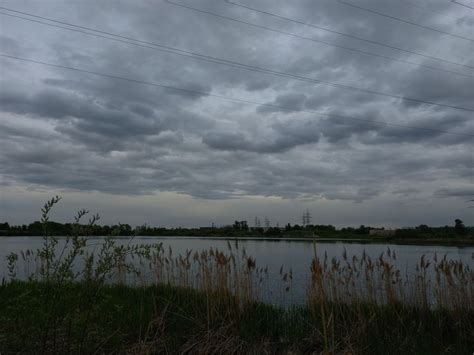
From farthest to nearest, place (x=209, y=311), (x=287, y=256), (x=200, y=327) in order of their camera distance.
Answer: (x=287, y=256)
(x=209, y=311)
(x=200, y=327)

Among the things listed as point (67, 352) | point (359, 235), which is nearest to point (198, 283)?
point (67, 352)

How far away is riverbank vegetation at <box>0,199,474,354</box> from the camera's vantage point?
11.6ft

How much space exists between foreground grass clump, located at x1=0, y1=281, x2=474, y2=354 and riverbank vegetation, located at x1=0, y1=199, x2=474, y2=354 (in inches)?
0.7

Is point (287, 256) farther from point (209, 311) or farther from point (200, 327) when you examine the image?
point (200, 327)

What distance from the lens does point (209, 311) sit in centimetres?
798

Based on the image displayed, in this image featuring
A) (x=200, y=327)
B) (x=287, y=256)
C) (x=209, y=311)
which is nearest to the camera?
(x=200, y=327)

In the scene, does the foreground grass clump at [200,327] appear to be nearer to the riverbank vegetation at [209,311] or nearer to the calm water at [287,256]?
the riverbank vegetation at [209,311]

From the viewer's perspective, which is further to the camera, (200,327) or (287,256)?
(287,256)

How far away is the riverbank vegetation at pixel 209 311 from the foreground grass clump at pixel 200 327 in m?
0.02

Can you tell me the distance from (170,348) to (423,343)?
3935 millimetres

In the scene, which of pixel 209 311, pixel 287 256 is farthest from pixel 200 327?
pixel 287 256

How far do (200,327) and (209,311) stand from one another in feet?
4.01

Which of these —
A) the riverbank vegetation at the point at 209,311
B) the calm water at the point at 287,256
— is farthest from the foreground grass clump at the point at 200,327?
the calm water at the point at 287,256

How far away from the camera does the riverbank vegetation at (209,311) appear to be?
11.6 feet
